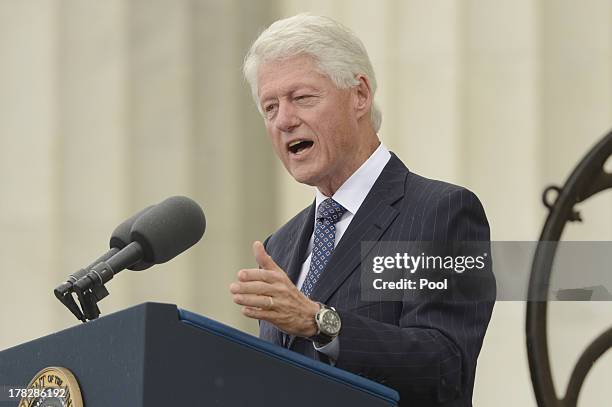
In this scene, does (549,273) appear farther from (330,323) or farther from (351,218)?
(330,323)

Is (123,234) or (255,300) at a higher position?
(123,234)

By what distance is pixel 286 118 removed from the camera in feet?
9.87

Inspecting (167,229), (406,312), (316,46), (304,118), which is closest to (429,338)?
(406,312)

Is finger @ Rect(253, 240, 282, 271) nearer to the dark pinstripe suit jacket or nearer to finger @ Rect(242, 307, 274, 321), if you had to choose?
finger @ Rect(242, 307, 274, 321)

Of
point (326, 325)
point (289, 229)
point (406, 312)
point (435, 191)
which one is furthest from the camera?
point (289, 229)

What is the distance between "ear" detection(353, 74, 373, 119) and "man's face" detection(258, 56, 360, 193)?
0.30 ft

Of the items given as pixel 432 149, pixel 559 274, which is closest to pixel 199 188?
pixel 432 149

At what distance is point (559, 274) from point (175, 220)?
4.31ft

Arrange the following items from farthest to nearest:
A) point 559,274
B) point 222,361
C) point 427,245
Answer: point 559,274
point 427,245
point 222,361

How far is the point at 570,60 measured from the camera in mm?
5992

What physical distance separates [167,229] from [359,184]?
0.63 meters

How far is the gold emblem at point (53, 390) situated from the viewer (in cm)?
222

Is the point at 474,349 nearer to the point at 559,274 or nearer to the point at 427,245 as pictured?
the point at 427,245

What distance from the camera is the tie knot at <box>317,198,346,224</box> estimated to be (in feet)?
10.1
